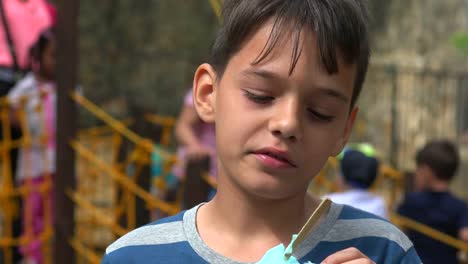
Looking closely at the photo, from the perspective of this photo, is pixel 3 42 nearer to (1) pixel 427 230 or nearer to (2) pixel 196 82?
(1) pixel 427 230

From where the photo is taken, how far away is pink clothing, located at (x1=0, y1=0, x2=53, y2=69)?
445cm

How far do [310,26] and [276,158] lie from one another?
22cm

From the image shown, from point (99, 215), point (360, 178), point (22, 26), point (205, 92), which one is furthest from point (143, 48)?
point (205, 92)

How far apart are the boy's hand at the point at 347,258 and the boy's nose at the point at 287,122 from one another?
196 mm

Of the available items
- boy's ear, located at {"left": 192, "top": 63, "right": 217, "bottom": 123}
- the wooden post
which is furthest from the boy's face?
the wooden post

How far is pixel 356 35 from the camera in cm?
139

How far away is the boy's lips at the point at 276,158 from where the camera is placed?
4.29 ft

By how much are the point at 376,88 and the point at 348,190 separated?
14.3 ft

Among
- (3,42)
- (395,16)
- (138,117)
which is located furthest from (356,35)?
(395,16)

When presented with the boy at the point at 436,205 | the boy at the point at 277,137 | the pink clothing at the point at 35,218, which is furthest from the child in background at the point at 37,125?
the boy at the point at 277,137

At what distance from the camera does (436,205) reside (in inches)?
179

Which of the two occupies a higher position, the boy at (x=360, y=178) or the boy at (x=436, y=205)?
the boy at (x=360, y=178)

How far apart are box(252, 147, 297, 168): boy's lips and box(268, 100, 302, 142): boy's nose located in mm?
25

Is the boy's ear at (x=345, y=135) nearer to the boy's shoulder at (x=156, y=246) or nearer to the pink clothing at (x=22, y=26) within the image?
the boy's shoulder at (x=156, y=246)
